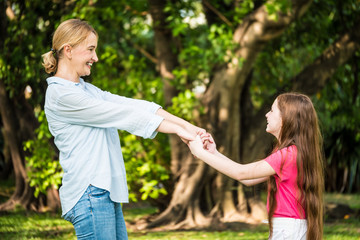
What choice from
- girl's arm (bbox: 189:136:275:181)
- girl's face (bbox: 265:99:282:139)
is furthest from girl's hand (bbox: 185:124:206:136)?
→ girl's face (bbox: 265:99:282:139)

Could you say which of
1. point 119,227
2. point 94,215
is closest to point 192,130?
point 119,227

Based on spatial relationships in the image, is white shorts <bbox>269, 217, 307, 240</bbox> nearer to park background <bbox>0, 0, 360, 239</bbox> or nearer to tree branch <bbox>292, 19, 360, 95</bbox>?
Result: park background <bbox>0, 0, 360, 239</bbox>

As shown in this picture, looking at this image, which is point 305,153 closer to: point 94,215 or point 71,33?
point 94,215

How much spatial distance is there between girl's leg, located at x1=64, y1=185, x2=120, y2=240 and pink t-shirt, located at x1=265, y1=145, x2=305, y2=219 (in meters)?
0.95

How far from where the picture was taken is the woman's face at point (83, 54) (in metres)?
2.81

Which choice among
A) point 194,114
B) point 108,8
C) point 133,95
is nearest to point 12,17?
point 108,8

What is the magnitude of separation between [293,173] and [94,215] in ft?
3.75

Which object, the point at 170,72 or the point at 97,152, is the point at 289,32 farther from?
the point at 97,152

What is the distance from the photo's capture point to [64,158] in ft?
9.08

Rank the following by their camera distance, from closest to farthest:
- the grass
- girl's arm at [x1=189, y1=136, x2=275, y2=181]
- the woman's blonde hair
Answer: the woman's blonde hair < girl's arm at [x1=189, y1=136, x2=275, y2=181] < the grass

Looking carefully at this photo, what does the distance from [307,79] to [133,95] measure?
2.93 metres

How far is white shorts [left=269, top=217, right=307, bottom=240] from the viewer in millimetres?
2938

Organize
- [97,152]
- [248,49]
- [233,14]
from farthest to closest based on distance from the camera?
[233,14] → [248,49] → [97,152]

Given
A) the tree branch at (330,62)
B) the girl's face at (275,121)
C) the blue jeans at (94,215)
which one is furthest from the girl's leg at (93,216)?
the tree branch at (330,62)
